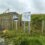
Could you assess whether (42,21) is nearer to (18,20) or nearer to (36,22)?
(36,22)

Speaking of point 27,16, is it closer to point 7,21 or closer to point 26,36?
point 26,36

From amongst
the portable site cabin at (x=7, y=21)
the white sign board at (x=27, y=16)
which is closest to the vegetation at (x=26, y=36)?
the white sign board at (x=27, y=16)

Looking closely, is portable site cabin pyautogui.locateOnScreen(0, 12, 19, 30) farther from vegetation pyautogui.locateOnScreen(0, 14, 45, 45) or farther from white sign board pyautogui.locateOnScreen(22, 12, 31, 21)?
white sign board pyautogui.locateOnScreen(22, 12, 31, 21)

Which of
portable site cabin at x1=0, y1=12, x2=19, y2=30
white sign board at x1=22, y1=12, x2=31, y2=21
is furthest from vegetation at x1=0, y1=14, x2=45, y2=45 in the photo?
portable site cabin at x1=0, y1=12, x2=19, y2=30

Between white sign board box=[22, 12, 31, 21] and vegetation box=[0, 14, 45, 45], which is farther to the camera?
white sign board box=[22, 12, 31, 21]

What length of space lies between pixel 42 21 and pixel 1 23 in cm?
250

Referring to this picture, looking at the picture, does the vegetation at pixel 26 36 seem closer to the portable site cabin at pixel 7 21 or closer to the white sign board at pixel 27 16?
the white sign board at pixel 27 16

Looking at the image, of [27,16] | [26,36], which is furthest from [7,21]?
[26,36]

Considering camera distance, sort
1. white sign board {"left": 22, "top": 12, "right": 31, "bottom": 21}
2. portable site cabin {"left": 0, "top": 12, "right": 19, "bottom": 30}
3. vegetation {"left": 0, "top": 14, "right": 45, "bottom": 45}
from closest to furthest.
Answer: vegetation {"left": 0, "top": 14, "right": 45, "bottom": 45} → white sign board {"left": 22, "top": 12, "right": 31, "bottom": 21} → portable site cabin {"left": 0, "top": 12, "right": 19, "bottom": 30}

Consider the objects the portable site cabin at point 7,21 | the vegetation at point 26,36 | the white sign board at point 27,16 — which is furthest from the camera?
the portable site cabin at point 7,21

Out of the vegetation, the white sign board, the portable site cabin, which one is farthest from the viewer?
the portable site cabin

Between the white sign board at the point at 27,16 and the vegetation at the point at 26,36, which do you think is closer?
the vegetation at the point at 26,36

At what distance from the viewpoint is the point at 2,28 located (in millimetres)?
9555

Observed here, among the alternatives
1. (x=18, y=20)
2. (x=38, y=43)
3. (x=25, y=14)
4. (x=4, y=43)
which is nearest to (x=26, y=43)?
(x=38, y=43)
